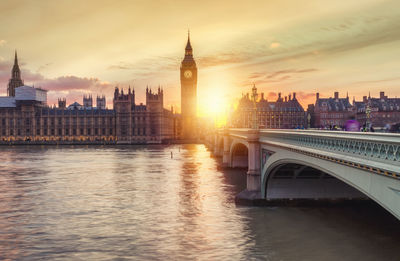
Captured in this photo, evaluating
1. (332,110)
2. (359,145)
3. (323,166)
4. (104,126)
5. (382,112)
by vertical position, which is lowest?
(323,166)

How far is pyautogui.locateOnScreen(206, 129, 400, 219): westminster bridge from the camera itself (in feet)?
52.0

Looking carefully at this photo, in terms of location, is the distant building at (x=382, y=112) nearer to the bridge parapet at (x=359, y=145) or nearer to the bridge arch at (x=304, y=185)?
the bridge arch at (x=304, y=185)

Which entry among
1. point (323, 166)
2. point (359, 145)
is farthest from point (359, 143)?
point (323, 166)

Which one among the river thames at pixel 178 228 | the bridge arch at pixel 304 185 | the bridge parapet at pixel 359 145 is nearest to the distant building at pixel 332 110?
the river thames at pixel 178 228

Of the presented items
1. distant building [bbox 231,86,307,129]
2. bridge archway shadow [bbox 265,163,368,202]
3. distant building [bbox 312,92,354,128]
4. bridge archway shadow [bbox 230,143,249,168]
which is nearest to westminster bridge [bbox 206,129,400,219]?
bridge archway shadow [bbox 265,163,368,202]

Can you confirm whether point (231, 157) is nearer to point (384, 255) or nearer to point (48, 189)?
point (48, 189)

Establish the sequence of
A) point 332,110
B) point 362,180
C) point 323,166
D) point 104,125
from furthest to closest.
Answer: point 104,125
point 332,110
point 323,166
point 362,180

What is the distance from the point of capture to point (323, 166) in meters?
22.8

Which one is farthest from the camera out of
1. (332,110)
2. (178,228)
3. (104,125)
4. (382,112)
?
(104,125)

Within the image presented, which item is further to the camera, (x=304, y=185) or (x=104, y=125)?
(x=104, y=125)

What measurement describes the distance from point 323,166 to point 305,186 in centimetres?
1493

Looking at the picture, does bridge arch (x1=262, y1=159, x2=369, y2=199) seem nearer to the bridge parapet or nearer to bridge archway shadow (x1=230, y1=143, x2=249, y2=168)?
the bridge parapet

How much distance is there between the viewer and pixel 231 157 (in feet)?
242

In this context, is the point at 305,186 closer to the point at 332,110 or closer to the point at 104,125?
the point at 332,110
